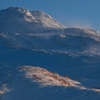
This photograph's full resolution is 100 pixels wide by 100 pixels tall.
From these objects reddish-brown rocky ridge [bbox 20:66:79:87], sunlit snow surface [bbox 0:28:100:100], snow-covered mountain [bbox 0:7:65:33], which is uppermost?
snow-covered mountain [bbox 0:7:65:33]

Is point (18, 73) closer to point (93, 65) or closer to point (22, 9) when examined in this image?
point (93, 65)

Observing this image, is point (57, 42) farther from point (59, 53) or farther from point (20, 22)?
point (20, 22)

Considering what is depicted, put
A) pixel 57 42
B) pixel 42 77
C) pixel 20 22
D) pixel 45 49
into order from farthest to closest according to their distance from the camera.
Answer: pixel 20 22 → pixel 57 42 → pixel 45 49 → pixel 42 77

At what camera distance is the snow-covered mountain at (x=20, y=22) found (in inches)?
3858

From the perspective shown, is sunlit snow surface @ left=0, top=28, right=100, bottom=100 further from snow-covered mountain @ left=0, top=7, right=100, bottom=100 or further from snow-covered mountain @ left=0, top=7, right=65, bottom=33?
snow-covered mountain @ left=0, top=7, right=65, bottom=33

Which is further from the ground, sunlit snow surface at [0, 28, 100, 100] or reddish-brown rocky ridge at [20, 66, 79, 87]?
sunlit snow surface at [0, 28, 100, 100]

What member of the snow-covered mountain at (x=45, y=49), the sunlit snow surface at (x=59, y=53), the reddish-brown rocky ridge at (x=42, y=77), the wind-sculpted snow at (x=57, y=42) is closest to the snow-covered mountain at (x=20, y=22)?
the snow-covered mountain at (x=45, y=49)

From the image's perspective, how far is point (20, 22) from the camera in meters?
101

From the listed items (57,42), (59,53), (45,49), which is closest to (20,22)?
(57,42)

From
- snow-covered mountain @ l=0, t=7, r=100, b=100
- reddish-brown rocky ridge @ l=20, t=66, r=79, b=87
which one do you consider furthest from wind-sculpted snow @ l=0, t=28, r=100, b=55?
reddish-brown rocky ridge @ l=20, t=66, r=79, b=87

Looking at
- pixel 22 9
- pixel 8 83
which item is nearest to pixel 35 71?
pixel 8 83

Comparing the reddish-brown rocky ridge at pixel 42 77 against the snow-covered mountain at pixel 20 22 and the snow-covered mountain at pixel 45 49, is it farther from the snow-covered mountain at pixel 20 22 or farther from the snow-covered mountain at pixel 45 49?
the snow-covered mountain at pixel 20 22

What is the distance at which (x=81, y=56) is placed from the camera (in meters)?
74.6

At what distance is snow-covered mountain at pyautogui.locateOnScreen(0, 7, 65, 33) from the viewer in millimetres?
98000
